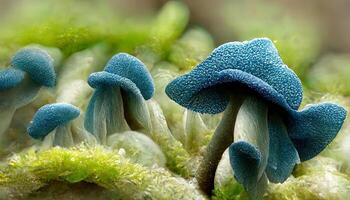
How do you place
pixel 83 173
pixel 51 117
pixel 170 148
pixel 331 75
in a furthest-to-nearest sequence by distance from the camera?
1. pixel 331 75
2. pixel 170 148
3. pixel 51 117
4. pixel 83 173

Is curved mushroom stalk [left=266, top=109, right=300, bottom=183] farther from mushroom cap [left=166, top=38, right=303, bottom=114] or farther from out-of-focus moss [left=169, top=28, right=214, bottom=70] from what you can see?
out-of-focus moss [left=169, top=28, right=214, bottom=70]

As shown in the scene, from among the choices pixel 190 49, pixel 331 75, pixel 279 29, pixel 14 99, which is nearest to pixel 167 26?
pixel 190 49

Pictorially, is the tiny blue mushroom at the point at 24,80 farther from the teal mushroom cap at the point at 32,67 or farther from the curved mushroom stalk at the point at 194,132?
the curved mushroom stalk at the point at 194,132

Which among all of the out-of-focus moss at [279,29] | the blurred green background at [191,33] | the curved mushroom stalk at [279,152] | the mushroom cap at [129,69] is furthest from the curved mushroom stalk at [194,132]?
the out-of-focus moss at [279,29]

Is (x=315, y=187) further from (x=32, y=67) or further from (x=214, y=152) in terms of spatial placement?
(x=32, y=67)

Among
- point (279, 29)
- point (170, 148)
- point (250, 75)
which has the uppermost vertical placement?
point (250, 75)

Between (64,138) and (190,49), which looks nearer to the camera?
(64,138)

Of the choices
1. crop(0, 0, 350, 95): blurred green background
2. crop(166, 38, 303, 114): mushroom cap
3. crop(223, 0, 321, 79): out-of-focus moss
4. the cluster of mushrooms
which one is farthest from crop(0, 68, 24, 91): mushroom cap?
crop(223, 0, 321, 79): out-of-focus moss
